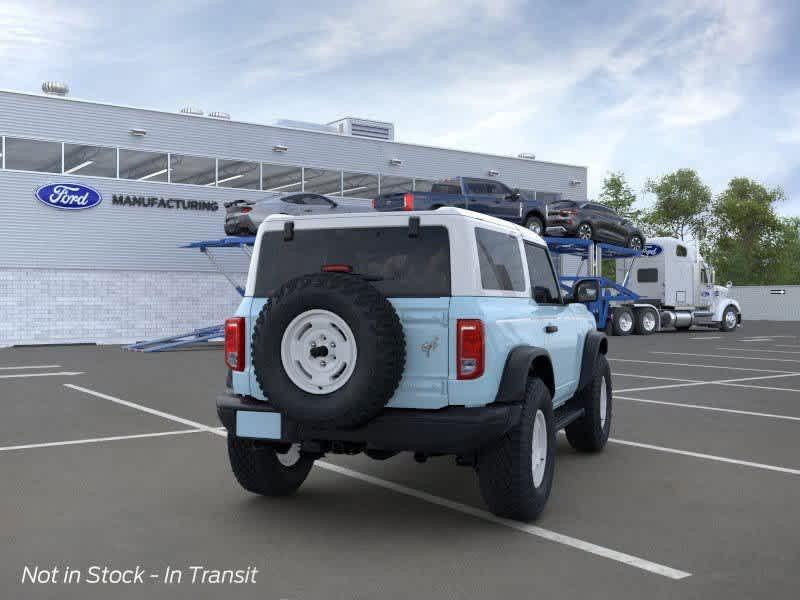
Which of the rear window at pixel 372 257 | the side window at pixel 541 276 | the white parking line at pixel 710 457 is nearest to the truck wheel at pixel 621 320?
the white parking line at pixel 710 457

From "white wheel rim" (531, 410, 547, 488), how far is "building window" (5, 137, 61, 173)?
83.6ft

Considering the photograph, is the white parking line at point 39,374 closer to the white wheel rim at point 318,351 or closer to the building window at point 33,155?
the white wheel rim at point 318,351

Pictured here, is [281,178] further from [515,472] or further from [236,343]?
[515,472]

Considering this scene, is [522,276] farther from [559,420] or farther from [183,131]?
[183,131]

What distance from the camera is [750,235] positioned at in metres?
73.2

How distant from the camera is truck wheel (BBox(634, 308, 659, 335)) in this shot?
101 feet

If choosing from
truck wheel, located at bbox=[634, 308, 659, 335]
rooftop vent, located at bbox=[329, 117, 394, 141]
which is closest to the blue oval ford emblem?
truck wheel, located at bbox=[634, 308, 659, 335]

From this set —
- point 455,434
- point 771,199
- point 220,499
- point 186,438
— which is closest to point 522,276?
point 455,434

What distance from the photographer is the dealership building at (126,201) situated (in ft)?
88.2

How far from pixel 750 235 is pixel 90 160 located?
199ft

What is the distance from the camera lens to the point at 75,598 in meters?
3.87

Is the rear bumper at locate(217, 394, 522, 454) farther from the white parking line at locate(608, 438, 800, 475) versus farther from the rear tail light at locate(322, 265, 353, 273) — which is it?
the white parking line at locate(608, 438, 800, 475)

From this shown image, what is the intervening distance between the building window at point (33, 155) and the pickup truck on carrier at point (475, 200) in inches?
435

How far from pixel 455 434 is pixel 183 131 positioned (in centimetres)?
2707
